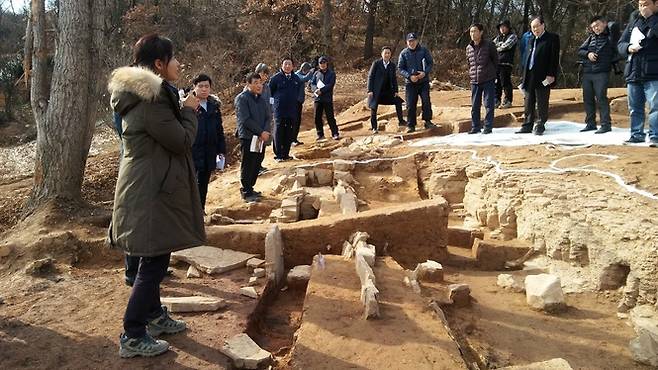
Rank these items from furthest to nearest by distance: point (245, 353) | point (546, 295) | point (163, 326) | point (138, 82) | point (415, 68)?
point (415, 68) < point (546, 295) < point (163, 326) < point (245, 353) < point (138, 82)

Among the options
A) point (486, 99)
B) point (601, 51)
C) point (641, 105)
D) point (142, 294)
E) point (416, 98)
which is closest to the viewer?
point (142, 294)

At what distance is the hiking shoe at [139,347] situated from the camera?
3.05 m

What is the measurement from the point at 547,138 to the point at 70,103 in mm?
6348

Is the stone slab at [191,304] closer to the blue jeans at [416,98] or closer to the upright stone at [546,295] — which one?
the upright stone at [546,295]

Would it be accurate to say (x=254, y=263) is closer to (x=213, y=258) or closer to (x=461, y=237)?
(x=213, y=258)

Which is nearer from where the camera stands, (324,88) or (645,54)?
(645,54)

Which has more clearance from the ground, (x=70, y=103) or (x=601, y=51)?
(x=601, y=51)

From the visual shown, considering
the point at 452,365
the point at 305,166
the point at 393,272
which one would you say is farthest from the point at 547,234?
the point at 305,166

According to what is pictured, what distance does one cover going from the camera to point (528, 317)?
173 inches

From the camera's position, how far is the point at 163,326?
133 inches

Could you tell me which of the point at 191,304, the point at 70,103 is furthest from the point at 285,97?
the point at 191,304

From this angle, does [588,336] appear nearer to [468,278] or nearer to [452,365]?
[468,278]

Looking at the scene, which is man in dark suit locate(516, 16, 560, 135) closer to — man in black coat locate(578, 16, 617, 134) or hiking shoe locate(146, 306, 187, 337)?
man in black coat locate(578, 16, 617, 134)

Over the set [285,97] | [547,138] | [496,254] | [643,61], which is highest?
[643,61]
